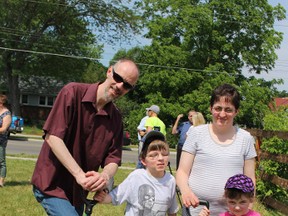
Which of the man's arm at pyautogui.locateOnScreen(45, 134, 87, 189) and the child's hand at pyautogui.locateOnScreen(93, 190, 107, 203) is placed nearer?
the man's arm at pyautogui.locateOnScreen(45, 134, 87, 189)

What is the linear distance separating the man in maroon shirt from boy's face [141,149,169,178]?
32cm

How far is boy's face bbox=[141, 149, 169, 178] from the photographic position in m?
3.68

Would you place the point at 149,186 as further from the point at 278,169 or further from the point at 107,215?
the point at 278,169

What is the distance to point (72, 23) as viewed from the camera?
3928cm

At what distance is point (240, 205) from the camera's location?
3221mm

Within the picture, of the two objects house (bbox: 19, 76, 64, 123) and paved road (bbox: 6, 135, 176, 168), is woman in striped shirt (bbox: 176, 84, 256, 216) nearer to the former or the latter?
paved road (bbox: 6, 135, 176, 168)

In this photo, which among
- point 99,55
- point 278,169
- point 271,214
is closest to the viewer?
point 271,214

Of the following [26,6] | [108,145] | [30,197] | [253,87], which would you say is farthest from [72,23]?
[108,145]

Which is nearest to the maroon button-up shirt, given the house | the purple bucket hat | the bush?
the purple bucket hat

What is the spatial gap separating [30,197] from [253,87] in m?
29.3

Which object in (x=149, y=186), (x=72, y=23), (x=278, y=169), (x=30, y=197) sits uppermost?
(x=72, y=23)

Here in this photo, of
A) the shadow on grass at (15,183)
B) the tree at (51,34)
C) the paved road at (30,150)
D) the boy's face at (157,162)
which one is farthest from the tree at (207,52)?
the boy's face at (157,162)

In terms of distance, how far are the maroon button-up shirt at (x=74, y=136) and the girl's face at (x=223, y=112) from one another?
2.60ft

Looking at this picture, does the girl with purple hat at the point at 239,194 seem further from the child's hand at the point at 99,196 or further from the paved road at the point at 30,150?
the paved road at the point at 30,150
